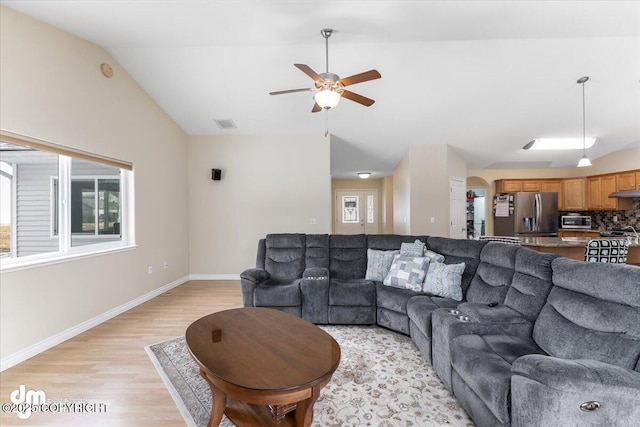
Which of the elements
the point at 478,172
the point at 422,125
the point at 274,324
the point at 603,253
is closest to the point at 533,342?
the point at 274,324

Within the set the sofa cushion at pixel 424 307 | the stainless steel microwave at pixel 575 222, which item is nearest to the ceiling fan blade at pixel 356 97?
the sofa cushion at pixel 424 307

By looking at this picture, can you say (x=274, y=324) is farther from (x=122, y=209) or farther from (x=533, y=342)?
(x=122, y=209)

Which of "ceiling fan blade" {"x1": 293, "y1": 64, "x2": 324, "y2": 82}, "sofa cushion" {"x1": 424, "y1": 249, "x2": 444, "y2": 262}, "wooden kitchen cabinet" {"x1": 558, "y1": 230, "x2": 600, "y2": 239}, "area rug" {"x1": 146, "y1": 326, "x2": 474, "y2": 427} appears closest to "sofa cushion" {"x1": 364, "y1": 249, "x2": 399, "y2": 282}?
"sofa cushion" {"x1": 424, "y1": 249, "x2": 444, "y2": 262}

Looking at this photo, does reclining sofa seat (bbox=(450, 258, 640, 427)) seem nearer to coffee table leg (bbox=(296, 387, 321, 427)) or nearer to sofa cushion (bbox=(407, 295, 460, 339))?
sofa cushion (bbox=(407, 295, 460, 339))

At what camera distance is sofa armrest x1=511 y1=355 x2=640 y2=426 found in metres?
1.15

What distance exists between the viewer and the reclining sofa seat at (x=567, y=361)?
3.81 ft

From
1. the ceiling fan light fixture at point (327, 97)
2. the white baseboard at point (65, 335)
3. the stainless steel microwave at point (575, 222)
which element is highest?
the ceiling fan light fixture at point (327, 97)

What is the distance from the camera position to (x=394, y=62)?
3627mm

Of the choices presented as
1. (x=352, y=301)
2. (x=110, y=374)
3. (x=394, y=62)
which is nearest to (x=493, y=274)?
(x=352, y=301)

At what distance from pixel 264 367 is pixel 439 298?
6.45 ft

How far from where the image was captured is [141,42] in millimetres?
3211

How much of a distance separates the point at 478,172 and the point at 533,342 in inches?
248

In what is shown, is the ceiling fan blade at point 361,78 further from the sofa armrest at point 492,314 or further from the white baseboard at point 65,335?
the white baseboard at point 65,335

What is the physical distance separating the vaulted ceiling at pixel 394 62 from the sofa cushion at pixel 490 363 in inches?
111
